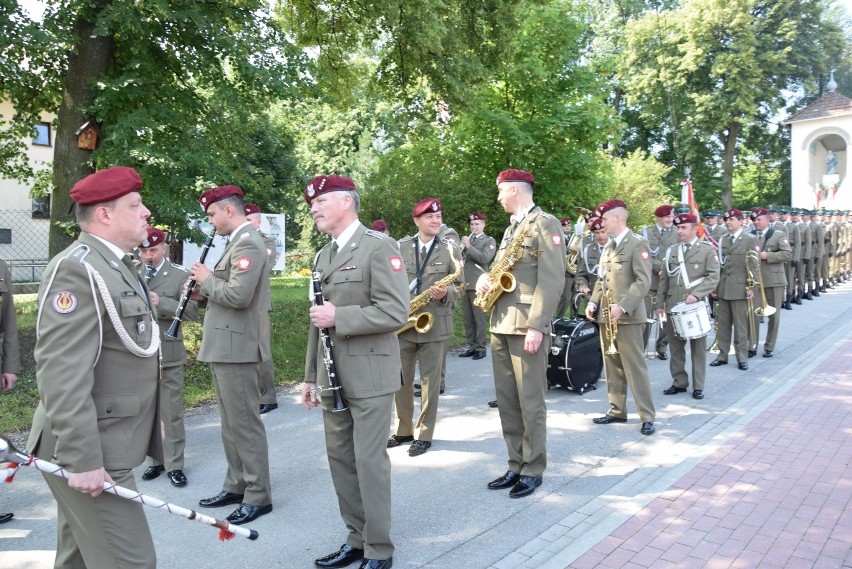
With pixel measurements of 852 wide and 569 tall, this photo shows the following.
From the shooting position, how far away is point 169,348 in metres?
6.01

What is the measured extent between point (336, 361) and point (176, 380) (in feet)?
8.30

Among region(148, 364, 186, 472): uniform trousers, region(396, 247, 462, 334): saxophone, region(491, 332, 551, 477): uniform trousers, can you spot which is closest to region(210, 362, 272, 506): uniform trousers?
region(148, 364, 186, 472): uniform trousers

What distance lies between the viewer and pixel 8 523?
196 inches

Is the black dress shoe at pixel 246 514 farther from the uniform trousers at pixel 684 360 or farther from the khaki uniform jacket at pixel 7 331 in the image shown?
the uniform trousers at pixel 684 360

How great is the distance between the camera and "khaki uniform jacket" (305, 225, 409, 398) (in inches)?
159

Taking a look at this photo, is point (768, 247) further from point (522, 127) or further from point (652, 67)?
point (652, 67)

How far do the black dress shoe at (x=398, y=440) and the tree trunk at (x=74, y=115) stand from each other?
245 inches

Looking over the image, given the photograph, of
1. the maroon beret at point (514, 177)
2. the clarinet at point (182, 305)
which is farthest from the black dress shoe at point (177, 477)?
the maroon beret at point (514, 177)

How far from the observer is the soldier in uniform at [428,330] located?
6711 mm

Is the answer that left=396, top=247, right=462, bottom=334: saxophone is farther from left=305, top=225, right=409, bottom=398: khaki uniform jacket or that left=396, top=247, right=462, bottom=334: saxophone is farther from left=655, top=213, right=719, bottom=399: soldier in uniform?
left=655, top=213, right=719, bottom=399: soldier in uniform

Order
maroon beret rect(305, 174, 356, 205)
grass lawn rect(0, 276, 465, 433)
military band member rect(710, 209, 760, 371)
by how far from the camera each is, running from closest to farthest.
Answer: maroon beret rect(305, 174, 356, 205) < grass lawn rect(0, 276, 465, 433) < military band member rect(710, 209, 760, 371)

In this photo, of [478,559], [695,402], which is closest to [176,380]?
[478,559]

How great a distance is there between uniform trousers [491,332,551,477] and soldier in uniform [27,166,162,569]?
9.96 ft

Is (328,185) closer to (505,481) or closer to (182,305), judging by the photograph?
(182,305)
